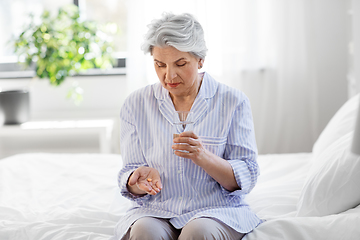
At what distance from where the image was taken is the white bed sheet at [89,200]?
120 cm

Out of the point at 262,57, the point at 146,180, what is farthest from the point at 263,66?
the point at 146,180

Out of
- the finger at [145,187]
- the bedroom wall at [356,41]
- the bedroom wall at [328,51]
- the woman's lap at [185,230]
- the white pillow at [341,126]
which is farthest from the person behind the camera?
the bedroom wall at [328,51]

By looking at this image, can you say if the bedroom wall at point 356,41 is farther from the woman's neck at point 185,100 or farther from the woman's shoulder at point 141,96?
the woman's shoulder at point 141,96

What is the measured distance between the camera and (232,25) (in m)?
3.11

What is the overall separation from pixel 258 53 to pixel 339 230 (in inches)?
84.7

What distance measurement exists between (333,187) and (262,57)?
77.6 inches

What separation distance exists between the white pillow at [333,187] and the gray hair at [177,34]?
59cm

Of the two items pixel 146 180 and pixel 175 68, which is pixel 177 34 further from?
pixel 146 180

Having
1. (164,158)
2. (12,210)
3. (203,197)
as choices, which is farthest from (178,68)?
(12,210)

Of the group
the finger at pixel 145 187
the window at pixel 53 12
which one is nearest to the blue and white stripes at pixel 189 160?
the finger at pixel 145 187

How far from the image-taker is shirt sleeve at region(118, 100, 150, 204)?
138 centimetres

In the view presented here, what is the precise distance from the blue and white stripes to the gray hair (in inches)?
7.2

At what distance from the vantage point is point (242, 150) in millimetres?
1386

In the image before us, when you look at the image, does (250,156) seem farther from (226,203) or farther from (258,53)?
(258,53)
